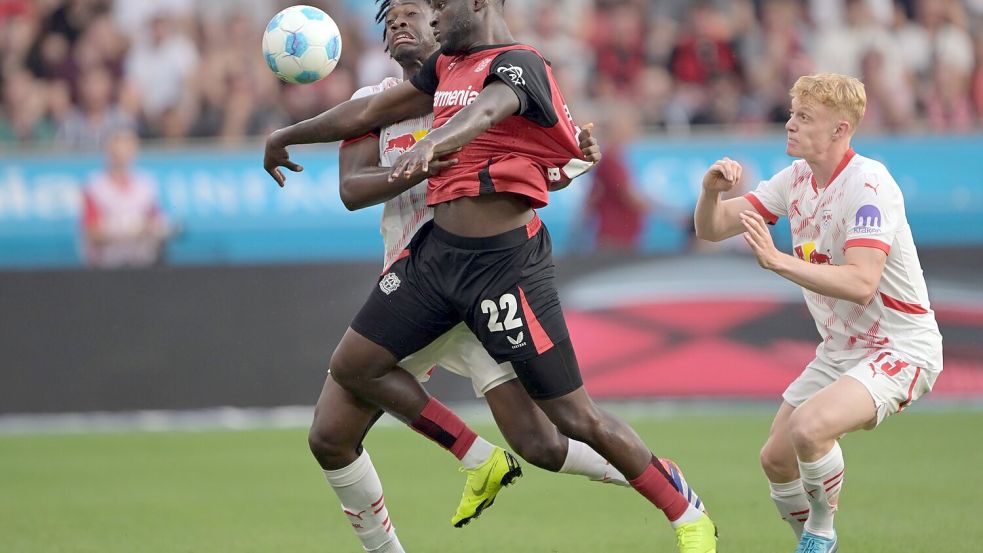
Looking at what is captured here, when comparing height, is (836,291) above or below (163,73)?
above

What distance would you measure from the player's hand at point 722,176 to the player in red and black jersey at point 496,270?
55cm

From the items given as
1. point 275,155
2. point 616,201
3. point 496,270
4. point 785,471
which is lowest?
point 616,201

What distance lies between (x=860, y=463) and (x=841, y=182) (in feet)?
13.4

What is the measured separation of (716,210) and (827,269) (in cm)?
77

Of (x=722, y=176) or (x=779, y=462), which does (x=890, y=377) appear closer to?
(x=779, y=462)

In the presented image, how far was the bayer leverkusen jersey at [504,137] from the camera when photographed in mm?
5438

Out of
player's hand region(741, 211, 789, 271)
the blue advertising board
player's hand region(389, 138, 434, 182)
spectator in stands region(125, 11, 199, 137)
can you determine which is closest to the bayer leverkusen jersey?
player's hand region(389, 138, 434, 182)

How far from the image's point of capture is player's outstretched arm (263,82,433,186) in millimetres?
5969

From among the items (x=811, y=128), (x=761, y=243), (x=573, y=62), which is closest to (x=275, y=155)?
(x=761, y=243)

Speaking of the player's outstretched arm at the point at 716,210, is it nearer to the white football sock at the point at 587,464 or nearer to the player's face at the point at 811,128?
the player's face at the point at 811,128

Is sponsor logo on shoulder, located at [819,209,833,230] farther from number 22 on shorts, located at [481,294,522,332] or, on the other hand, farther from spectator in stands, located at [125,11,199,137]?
spectator in stands, located at [125,11,199,137]

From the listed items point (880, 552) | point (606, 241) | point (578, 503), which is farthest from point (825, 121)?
point (606, 241)

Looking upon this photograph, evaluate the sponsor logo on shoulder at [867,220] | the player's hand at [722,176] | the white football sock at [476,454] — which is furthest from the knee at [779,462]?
the white football sock at [476,454]

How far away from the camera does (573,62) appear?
15805mm
